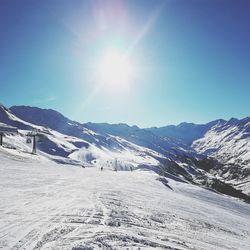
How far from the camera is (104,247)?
8586mm

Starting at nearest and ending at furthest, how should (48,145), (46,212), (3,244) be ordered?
(3,244)
(46,212)
(48,145)

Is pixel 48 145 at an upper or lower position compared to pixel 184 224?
upper

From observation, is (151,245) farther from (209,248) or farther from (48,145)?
(48,145)

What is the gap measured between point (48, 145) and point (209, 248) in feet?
640

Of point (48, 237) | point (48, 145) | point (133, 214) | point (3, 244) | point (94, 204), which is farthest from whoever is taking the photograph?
point (48, 145)

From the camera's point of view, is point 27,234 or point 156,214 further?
point 156,214

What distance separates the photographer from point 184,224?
14.7 metres

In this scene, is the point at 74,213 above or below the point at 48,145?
below

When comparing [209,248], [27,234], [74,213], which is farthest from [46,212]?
[209,248]

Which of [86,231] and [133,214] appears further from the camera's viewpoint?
[133,214]

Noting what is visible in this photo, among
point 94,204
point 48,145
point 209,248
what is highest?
point 48,145

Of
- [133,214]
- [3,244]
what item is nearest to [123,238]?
[3,244]

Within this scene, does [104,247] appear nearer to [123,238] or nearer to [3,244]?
[123,238]

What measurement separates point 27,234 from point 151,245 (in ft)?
13.4
